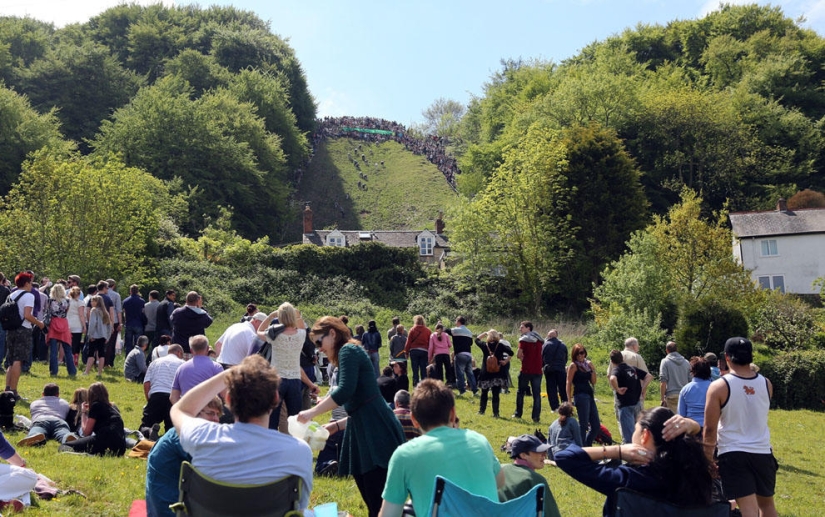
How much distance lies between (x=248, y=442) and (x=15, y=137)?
185 feet

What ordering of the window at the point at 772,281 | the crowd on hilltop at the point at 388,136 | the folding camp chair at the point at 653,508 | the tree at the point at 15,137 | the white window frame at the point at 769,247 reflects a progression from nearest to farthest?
1. the folding camp chair at the point at 653,508
2. the window at the point at 772,281
3. the tree at the point at 15,137
4. the white window frame at the point at 769,247
5. the crowd on hilltop at the point at 388,136

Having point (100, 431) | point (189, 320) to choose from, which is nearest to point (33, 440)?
point (100, 431)

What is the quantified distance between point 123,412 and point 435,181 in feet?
250

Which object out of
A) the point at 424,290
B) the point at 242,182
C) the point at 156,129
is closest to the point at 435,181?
the point at 242,182

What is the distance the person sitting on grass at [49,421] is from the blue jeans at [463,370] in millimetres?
10321

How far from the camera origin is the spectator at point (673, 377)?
567 inches

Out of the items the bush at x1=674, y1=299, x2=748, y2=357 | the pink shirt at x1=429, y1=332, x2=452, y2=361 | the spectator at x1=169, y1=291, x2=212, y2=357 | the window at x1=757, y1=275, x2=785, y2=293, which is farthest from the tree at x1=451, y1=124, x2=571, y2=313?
the spectator at x1=169, y1=291, x2=212, y2=357

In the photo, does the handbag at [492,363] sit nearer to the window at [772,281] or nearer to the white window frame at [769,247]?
the window at [772,281]

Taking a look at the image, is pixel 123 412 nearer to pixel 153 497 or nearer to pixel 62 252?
pixel 153 497

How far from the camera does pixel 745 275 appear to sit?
39.8 m

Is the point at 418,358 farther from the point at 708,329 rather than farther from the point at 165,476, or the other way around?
the point at 708,329

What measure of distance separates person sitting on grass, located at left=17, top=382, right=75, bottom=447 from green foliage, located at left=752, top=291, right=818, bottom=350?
32503mm

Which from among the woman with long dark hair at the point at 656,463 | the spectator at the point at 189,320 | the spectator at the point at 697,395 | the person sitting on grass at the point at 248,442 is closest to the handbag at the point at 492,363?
the spectator at the point at 189,320

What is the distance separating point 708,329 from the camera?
32.4 meters
